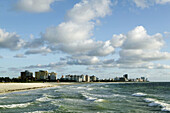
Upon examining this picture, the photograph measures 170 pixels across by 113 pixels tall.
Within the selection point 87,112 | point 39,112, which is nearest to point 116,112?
point 87,112

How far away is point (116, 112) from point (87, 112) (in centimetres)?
354

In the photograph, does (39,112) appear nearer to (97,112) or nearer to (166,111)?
(97,112)

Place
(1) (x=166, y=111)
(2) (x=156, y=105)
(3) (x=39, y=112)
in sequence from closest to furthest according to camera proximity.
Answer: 1. (3) (x=39, y=112)
2. (1) (x=166, y=111)
3. (2) (x=156, y=105)

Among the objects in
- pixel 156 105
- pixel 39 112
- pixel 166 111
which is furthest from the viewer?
pixel 156 105

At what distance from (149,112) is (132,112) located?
227 centimetres

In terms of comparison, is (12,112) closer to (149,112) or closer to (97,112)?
(97,112)

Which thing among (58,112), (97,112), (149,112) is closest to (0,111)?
(58,112)

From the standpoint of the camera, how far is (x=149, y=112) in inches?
971

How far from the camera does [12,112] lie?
23.7 meters

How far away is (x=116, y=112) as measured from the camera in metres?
24.1

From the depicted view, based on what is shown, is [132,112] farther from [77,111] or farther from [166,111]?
[77,111]

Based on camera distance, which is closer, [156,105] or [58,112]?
[58,112]

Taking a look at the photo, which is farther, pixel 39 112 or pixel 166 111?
pixel 166 111

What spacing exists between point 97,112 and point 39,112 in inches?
273
